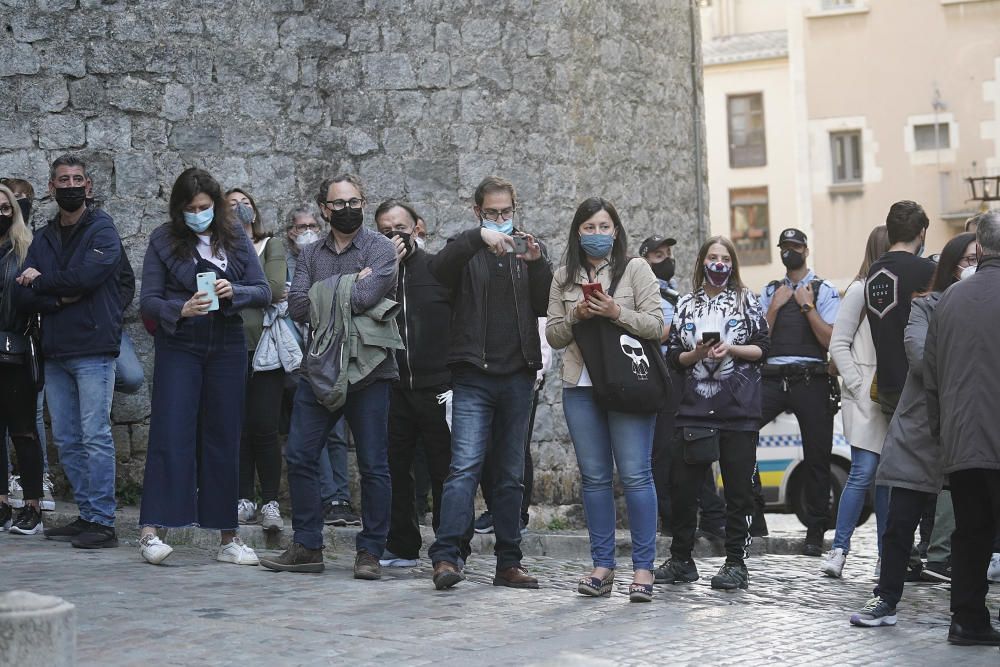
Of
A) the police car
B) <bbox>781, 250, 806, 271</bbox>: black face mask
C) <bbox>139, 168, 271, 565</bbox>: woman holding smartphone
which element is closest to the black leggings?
<bbox>139, 168, 271, 565</bbox>: woman holding smartphone

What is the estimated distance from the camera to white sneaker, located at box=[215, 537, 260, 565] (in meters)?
8.19

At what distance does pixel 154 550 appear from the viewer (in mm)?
7949

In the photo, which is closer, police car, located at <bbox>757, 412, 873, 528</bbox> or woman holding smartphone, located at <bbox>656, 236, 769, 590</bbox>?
woman holding smartphone, located at <bbox>656, 236, 769, 590</bbox>

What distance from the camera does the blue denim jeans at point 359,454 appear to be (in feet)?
25.9

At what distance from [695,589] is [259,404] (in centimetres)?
298

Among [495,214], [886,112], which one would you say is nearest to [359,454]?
[495,214]

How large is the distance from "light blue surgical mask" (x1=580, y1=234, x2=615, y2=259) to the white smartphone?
6.25ft

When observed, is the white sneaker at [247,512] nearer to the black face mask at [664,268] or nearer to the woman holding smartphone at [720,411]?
the woman holding smartphone at [720,411]

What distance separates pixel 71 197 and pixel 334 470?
2.49m

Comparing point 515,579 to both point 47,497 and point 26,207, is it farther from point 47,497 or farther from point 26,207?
point 26,207

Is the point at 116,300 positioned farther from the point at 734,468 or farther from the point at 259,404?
the point at 734,468

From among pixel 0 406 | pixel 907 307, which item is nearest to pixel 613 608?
pixel 907 307

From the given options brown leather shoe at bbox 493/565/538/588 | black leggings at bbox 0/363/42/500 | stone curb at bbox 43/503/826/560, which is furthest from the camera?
stone curb at bbox 43/503/826/560

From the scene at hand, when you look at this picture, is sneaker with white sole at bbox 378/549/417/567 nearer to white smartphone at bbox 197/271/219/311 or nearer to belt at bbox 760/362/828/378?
white smartphone at bbox 197/271/219/311
